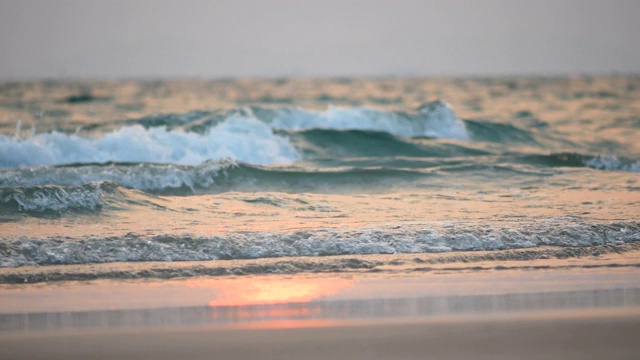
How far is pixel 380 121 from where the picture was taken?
2577cm

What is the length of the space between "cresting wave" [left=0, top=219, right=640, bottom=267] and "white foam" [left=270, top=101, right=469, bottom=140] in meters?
15.5

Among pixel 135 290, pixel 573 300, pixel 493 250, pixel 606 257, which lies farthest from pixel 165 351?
pixel 606 257

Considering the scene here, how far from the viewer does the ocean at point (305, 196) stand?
8250mm

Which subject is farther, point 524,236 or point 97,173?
point 97,173

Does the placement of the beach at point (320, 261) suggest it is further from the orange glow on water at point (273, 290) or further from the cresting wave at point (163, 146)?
the cresting wave at point (163, 146)

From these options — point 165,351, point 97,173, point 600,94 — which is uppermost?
point 600,94

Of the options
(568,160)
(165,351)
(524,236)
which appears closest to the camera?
(165,351)

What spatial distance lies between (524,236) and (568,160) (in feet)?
30.0

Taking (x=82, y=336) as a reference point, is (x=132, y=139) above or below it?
above

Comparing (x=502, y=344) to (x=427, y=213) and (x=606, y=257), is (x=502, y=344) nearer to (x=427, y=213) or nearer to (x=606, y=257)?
(x=606, y=257)

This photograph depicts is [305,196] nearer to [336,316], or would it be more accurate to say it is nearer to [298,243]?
[298,243]

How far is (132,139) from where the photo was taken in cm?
1784

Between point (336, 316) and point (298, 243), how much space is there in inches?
92.0

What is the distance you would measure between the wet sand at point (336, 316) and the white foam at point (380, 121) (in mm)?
17322
